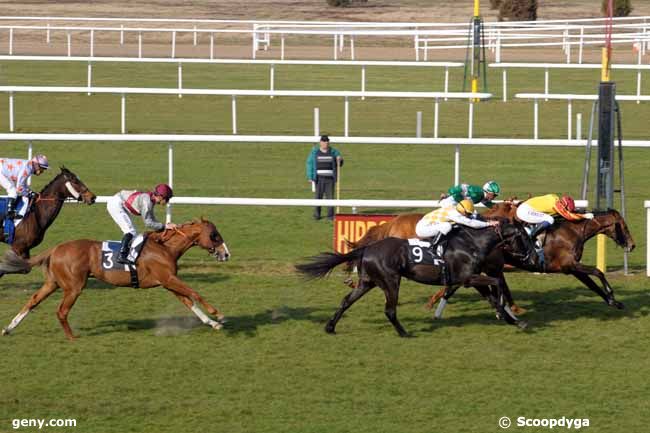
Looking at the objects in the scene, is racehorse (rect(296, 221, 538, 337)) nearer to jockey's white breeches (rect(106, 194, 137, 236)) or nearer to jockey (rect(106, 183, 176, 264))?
jockey (rect(106, 183, 176, 264))

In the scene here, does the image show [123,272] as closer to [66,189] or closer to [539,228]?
[66,189]

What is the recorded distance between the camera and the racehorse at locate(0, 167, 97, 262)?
37.2ft

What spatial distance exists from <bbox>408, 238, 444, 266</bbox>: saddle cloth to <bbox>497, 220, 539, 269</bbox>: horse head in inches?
21.7

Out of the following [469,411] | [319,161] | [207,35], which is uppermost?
[207,35]

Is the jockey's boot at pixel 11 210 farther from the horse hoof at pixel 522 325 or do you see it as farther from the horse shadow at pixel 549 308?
the horse hoof at pixel 522 325

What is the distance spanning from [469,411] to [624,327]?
110 inches

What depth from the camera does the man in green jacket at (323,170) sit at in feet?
50.7

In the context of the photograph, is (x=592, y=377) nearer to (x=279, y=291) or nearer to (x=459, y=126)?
(x=279, y=291)

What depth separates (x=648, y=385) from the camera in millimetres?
Result: 8516

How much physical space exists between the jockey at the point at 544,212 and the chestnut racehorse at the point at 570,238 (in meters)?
0.08

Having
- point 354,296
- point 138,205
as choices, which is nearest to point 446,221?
point 354,296

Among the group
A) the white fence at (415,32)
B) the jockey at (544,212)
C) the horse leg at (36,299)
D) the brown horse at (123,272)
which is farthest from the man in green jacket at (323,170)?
the white fence at (415,32)

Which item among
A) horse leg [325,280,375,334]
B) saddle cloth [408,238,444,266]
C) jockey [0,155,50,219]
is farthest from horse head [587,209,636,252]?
jockey [0,155,50,219]

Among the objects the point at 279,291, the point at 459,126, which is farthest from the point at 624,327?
the point at 459,126
